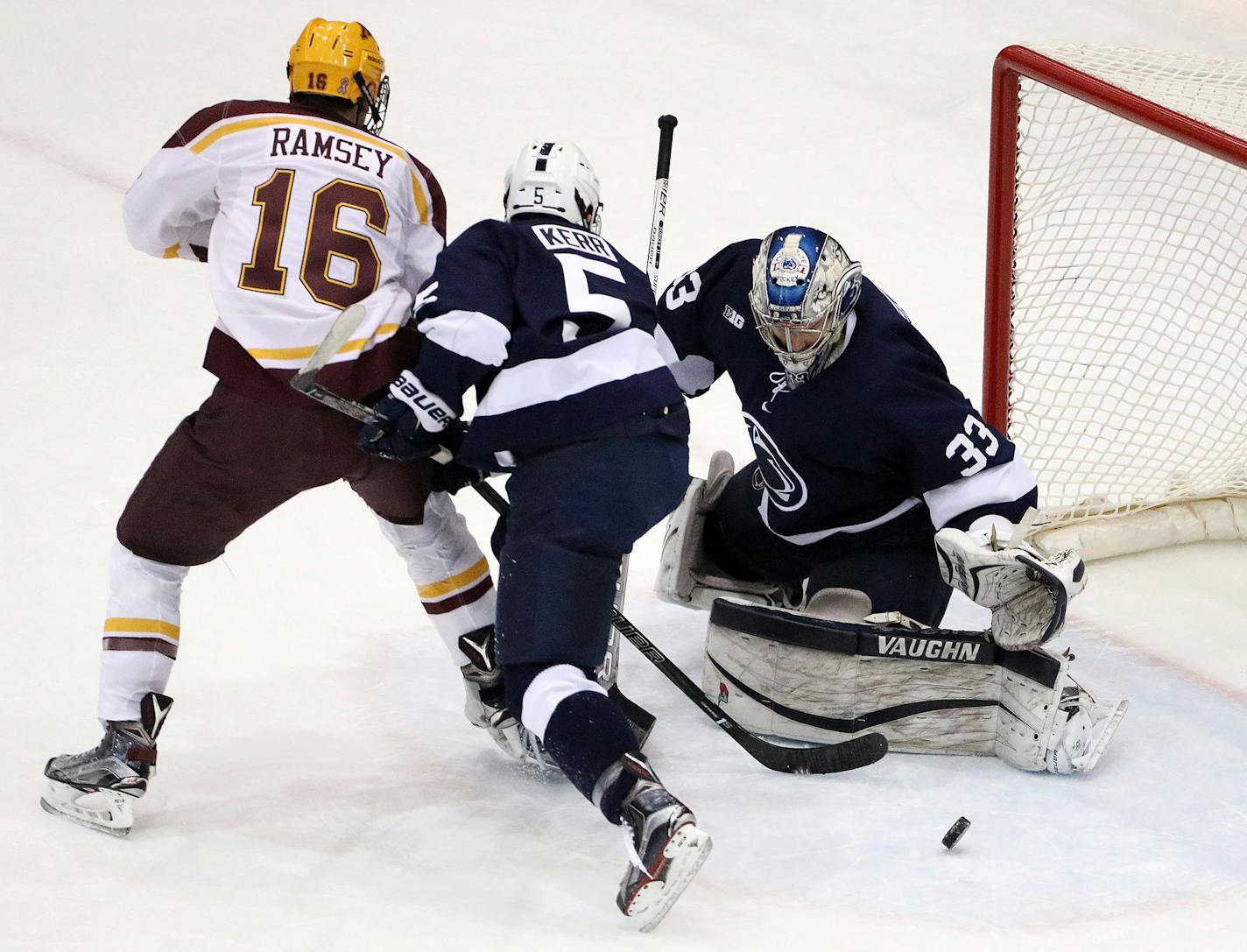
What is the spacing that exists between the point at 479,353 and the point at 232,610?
1.12m

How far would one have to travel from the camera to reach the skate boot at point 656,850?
2.01m

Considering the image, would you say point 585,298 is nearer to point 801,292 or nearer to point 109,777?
point 801,292

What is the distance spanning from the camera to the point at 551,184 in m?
2.52

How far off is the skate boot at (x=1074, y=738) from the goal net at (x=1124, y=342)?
0.91m

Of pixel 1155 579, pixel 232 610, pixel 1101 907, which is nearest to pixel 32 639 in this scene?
pixel 232 610

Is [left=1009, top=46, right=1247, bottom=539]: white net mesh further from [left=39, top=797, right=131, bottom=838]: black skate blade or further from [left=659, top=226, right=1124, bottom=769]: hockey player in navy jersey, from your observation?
[left=39, top=797, right=131, bottom=838]: black skate blade

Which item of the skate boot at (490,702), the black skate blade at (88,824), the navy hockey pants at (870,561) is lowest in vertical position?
the black skate blade at (88,824)

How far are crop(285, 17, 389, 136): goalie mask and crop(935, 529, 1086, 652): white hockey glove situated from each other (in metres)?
1.26

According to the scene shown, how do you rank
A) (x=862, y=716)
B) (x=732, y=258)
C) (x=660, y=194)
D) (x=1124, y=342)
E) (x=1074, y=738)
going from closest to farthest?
(x=1074, y=738) < (x=862, y=716) < (x=732, y=258) < (x=660, y=194) < (x=1124, y=342)

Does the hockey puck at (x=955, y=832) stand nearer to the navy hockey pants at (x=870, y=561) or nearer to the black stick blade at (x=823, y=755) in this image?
the black stick blade at (x=823, y=755)

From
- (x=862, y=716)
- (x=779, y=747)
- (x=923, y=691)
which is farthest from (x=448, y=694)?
(x=923, y=691)

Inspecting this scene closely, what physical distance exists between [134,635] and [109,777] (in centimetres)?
22

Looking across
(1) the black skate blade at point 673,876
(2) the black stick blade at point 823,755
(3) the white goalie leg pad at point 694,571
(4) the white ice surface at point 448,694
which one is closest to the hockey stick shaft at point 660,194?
(3) the white goalie leg pad at point 694,571

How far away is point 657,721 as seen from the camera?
288 centimetres
